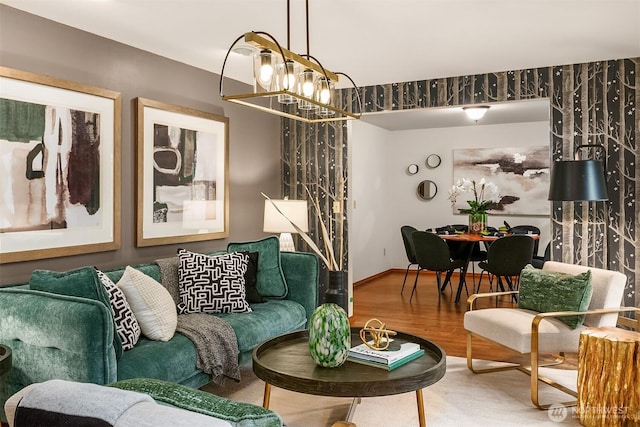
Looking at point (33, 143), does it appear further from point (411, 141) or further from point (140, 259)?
point (411, 141)

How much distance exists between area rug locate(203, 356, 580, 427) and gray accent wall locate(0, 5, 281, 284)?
134 centimetres

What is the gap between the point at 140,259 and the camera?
398 cm

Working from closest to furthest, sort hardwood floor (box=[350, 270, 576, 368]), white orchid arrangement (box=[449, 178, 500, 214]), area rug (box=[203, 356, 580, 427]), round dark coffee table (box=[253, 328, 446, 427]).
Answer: round dark coffee table (box=[253, 328, 446, 427])
area rug (box=[203, 356, 580, 427])
hardwood floor (box=[350, 270, 576, 368])
white orchid arrangement (box=[449, 178, 500, 214])

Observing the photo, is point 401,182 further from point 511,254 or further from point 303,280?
point 303,280

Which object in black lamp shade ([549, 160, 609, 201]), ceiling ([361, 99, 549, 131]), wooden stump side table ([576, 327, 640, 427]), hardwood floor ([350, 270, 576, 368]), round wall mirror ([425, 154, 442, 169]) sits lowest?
hardwood floor ([350, 270, 576, 368])

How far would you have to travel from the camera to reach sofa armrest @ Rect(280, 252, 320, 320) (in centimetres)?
414

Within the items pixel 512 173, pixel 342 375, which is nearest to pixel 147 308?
pixel 342 375

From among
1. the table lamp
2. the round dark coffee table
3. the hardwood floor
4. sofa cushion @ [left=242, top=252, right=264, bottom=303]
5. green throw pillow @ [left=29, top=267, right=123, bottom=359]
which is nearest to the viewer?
the round dark coffee table

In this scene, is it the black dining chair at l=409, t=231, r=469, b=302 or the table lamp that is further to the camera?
the black dining chair at l=409, t=231, r=469, b=302

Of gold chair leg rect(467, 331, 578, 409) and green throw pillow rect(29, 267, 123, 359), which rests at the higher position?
green throw pillow rect(29, 267, 123, 359)

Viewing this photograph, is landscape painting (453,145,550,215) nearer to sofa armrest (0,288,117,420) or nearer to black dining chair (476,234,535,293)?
black dining chair (476,234,535,293)

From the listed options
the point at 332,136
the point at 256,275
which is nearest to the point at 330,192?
the point at 332,136

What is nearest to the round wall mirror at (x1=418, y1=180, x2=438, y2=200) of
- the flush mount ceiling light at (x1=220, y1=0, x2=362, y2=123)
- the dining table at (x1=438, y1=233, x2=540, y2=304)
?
the dining table at (x1=438, y1=233, x2=540, y2=304)

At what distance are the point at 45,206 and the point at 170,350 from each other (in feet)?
4.11
